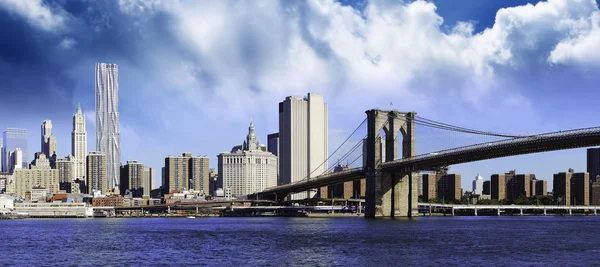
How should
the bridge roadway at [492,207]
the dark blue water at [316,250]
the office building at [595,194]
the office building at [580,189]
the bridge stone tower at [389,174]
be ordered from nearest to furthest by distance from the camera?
the dark blue water at [316,250], the bridge stone tower at [389,174], the bridge roadway at [492,207], the office building at [580,189], the office building at [595,194]

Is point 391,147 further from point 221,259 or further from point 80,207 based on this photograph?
point 80,207

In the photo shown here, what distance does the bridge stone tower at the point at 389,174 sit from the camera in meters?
88.2

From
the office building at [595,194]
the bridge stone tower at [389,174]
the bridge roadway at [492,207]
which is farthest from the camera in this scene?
the office building at [595,194]

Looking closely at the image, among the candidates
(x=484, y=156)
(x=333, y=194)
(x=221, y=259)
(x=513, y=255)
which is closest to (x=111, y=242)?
(x=221, y=259)

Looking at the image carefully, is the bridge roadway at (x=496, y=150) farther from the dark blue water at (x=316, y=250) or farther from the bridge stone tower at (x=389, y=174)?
the dark blue water at (x=316, y=250)

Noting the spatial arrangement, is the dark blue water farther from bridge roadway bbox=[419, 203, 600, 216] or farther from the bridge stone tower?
bridge roadway bbox=[419, 203, 600, 216]

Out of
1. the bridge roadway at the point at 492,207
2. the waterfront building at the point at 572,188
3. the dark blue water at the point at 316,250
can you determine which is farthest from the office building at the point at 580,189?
the dark blue water at the point at 316,250

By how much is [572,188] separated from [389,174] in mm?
115329

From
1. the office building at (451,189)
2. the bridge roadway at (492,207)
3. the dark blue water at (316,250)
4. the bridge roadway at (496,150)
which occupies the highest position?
the bridge roadway at (496,150)

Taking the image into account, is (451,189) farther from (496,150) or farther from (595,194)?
(496,150)

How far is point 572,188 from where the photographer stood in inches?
7470

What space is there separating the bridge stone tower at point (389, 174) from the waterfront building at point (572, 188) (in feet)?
338

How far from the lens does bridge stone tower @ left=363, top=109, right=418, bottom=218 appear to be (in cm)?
8825

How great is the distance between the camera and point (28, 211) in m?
145
